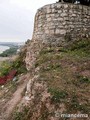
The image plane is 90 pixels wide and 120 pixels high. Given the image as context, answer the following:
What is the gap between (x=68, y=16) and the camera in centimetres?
1050

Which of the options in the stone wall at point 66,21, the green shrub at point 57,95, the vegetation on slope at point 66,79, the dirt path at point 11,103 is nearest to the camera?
the vegetation on slope at point 66,79

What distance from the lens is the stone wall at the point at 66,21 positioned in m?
10.5

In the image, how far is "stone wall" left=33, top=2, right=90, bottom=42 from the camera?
34.3ft

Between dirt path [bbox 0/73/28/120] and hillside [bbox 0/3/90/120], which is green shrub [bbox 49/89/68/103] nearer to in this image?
hillside [bbox 0/3/90/120]

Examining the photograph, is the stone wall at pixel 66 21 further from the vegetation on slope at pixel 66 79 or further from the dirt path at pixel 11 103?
the dirt path at pixel 11 103

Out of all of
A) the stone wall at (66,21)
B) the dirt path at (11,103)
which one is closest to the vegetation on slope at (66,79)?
the stone wall at (66,21)

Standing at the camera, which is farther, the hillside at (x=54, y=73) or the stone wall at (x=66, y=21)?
the stone wall at (x=66, y=21)

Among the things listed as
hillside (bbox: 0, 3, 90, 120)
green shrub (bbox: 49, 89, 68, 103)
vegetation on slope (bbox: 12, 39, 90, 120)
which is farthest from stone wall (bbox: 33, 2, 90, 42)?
green shrub (bbox: 49, 89, 68, 103)

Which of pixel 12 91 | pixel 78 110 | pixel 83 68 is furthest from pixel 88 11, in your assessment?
pixel 78 110

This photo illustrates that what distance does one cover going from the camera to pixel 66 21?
412 inches

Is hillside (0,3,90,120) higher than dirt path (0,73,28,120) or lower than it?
higher

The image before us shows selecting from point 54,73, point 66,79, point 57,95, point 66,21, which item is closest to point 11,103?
point 54,73

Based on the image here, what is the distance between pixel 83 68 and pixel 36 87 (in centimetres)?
173

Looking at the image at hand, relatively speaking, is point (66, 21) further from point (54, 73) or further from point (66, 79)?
point (66, 79)
